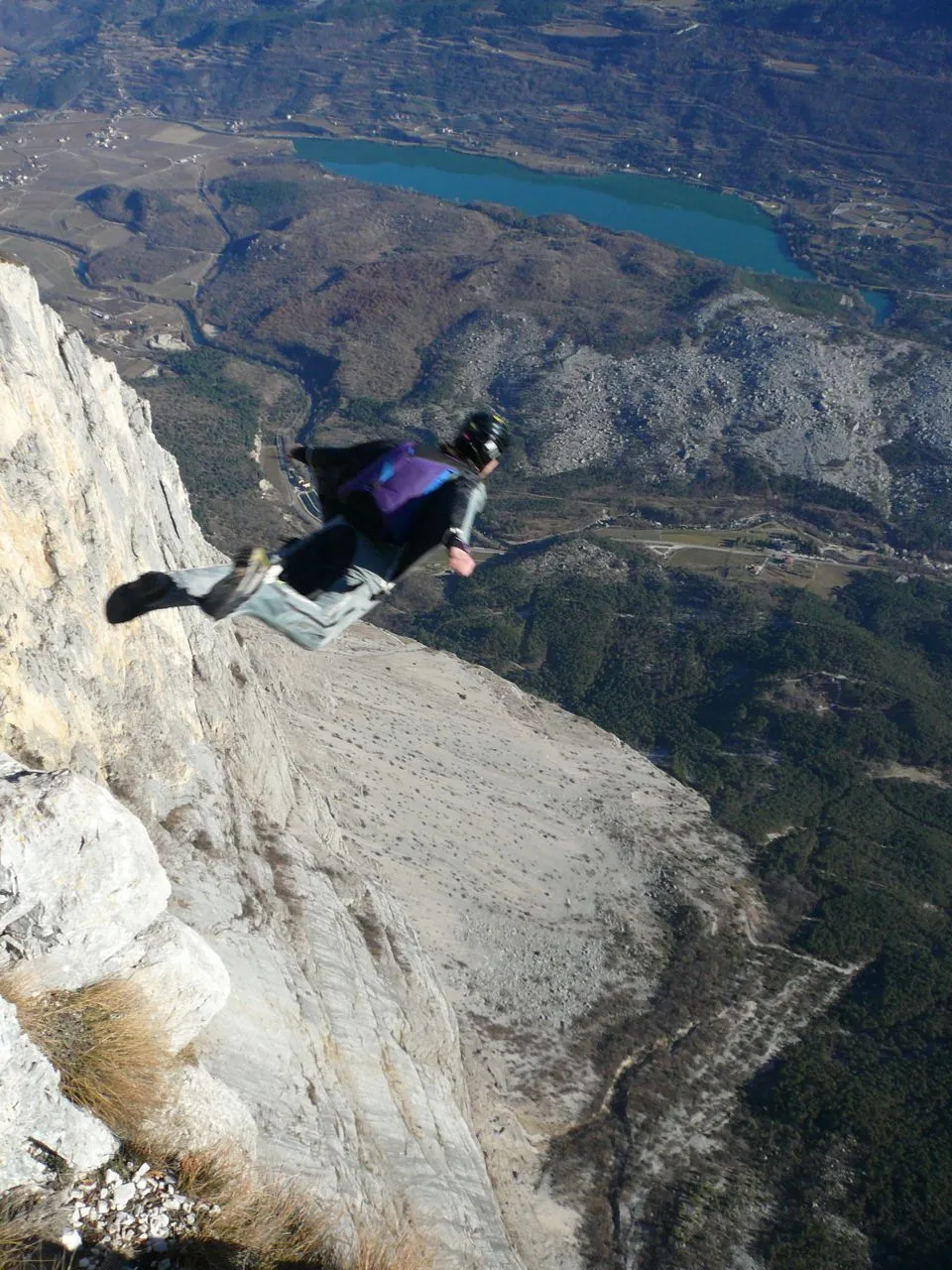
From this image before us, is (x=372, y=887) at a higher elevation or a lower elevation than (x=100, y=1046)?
lower

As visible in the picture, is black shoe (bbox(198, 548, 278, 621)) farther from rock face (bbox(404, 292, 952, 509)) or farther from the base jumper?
rock face (bbox(404, 292, 952, 509))

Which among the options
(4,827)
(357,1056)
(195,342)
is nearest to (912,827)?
(357,1056)

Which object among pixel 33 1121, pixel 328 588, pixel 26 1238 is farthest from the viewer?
pixel 328 588

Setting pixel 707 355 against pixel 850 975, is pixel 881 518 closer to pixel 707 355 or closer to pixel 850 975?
pixel 707 355

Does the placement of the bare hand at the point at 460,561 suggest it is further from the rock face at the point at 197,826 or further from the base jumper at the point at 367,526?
the rock face at the point at 197,826

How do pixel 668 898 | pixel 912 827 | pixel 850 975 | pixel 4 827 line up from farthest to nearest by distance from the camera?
1. pixel 912 827
2. pixel 850 975
3. pixel 668 898
4. pixel 4 827

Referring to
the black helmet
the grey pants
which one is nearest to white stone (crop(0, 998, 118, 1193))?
the grey pants

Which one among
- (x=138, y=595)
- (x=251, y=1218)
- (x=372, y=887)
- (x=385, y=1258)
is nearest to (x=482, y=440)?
(x=138, y=595)

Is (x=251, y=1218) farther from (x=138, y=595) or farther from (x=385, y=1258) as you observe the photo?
(x=138, y=595)
